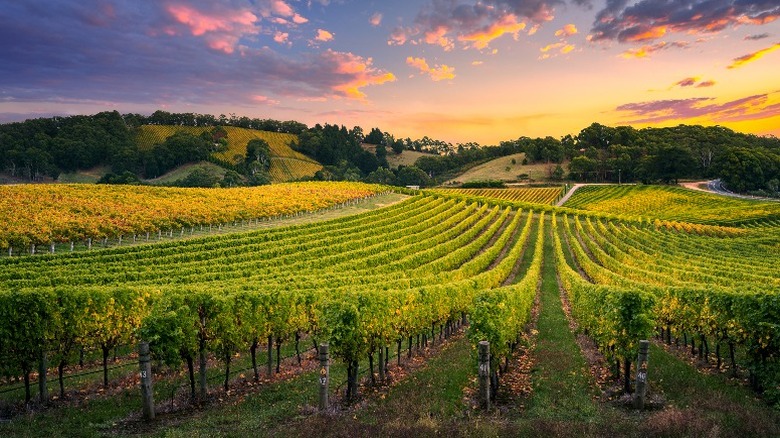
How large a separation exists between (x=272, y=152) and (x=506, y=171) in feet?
299

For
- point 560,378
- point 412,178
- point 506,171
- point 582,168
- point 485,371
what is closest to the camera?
point 485,371

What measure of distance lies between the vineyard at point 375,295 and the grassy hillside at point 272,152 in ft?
351

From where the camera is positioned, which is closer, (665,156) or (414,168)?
(665,156)

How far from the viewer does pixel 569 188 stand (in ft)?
445

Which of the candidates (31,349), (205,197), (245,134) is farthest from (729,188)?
(245,134)

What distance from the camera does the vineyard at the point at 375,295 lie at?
607 inches

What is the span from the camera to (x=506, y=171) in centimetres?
16688

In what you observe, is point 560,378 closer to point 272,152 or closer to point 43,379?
point 43,379

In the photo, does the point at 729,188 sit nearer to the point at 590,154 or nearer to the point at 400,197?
the point at 590,154

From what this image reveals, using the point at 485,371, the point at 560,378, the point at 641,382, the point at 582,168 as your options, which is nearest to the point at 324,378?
the point at 485,371

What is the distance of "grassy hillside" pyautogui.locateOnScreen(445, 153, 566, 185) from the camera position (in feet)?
513

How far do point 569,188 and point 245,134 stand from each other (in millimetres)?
133098

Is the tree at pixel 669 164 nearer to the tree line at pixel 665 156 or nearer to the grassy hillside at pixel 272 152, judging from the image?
the tree line at pixel 665 156

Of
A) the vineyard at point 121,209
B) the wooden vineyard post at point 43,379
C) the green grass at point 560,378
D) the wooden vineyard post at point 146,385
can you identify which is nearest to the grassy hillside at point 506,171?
the vineyard at point 121,209
